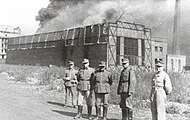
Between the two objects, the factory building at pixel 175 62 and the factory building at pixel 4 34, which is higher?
the factory building at pixel 4 34

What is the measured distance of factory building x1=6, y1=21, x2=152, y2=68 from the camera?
31000mm

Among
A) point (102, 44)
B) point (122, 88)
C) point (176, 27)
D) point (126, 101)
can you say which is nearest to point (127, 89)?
point (122, 88)

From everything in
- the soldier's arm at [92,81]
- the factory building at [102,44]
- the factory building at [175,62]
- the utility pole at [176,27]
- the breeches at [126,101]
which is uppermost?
the utility pole at [176,27]

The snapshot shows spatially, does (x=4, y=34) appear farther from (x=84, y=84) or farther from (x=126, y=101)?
(x=126, y=101)

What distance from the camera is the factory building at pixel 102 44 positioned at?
31000 mm

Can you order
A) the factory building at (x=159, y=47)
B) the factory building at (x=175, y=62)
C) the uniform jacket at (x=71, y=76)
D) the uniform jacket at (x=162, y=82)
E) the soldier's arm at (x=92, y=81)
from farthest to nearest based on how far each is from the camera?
the factory building at (x=175, y=62) → the factory building at (x=159, y=47) → the uniform jacket at (x=71, y=76) → the soldier's arm at (x=92, y=81) → the uniform jacket at (x=162, y=82)

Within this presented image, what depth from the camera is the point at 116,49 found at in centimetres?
3139

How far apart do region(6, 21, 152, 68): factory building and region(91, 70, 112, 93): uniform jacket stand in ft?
71.2

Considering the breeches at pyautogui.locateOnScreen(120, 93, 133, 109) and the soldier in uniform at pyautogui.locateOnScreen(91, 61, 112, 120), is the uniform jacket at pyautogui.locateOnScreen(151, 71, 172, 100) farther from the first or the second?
the soldier in uniform at pyautogui.locateOnScreen(91, 61, 112, 120)

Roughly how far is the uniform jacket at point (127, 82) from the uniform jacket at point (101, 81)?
0.55 m

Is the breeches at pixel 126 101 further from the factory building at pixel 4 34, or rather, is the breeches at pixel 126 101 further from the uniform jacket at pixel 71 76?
the factory building at pixel 4 34

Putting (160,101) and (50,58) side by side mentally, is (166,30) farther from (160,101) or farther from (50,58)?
(160,101)

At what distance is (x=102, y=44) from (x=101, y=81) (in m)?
23.0

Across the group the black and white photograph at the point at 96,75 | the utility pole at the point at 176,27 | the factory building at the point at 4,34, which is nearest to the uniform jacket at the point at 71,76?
the black and white photograph at the point at 96,75
